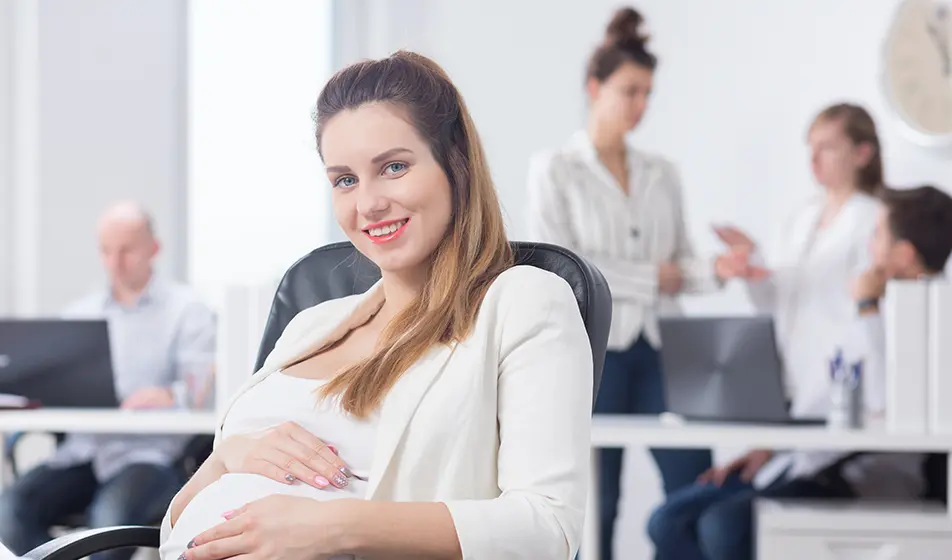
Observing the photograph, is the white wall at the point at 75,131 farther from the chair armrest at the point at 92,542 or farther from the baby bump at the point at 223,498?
the baby bump at the point at 223,498

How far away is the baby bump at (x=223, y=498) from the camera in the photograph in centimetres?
132

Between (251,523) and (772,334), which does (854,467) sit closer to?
(772,334)

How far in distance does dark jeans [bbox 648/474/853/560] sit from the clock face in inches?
77.5

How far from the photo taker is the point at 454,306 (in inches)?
54.6

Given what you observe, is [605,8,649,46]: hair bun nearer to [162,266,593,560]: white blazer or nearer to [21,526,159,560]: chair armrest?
[162,266,593,560]: white blazer


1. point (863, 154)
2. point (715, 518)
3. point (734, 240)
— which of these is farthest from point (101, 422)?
point (863, 154)

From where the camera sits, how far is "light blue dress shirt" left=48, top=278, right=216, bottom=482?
3.04 m

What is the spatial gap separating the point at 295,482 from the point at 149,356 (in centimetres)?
229

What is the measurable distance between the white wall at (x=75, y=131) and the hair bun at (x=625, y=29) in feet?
7.40

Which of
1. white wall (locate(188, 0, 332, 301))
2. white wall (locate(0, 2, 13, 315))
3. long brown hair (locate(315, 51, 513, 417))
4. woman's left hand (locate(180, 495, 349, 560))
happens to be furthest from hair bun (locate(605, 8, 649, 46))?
white wall (locate(0, 2, 13, 315))

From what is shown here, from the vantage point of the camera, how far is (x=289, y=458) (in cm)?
134

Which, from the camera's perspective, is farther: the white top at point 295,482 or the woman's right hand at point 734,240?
the woman's right hand at point 734,240

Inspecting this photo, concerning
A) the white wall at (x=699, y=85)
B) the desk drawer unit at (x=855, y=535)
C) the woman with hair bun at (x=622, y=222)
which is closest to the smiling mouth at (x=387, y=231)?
the desk drawer unit at (x=855, y=535)

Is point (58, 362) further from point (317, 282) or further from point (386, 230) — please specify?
point (386, 230)
